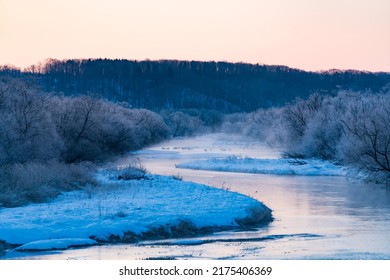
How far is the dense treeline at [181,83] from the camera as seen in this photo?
12450cm

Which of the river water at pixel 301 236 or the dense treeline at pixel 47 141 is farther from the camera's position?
the dense treeline at pixel 47 141

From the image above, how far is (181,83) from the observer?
166250 millimetres

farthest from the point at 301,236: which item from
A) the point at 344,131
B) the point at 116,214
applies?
the point at 344,131

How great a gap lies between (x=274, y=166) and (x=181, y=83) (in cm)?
12502

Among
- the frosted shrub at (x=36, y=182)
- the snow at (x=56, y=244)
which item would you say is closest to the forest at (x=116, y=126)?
the frosted shrub at (x=36, y=182)

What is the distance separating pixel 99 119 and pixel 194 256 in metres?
34.9

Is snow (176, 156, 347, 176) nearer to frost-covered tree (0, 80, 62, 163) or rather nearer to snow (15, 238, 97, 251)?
frost-covered tree (0, 80, 62, 163)

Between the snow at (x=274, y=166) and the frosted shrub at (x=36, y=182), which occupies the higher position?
the frosted shrub at (x=36, y=182)

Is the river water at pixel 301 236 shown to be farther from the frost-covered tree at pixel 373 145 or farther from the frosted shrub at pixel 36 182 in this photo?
the frosted shrub at pixel 36 182

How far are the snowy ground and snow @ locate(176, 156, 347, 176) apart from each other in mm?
15884

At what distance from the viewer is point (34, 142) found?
33.6 metres

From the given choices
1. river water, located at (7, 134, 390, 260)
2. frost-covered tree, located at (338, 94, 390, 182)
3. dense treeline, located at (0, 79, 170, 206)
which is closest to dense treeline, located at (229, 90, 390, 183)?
frost-covered tree, located at (338, 94, 390, 182)

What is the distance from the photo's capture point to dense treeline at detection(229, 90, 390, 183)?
108 feet

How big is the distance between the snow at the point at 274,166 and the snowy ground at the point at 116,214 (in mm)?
15884
